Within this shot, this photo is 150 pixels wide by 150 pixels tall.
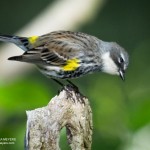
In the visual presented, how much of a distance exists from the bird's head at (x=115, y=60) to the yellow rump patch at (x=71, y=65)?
0.98 ft

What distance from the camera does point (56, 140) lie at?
102 inches

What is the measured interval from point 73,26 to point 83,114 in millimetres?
3679

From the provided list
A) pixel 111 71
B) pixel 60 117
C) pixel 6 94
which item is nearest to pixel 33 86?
pixel 6 94

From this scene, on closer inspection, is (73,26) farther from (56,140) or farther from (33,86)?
(56,140)

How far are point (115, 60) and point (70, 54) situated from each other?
43 centimetres

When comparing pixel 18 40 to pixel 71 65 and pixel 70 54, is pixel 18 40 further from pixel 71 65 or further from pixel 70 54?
pixel 71 65

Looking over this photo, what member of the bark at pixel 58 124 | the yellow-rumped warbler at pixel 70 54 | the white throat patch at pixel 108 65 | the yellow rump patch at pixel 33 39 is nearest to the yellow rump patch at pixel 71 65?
the yellow-rumped warbler at pixel 70 54

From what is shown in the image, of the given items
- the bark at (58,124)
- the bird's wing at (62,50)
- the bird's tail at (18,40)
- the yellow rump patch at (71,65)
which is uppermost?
Answer: the bird's tail at (18,40)

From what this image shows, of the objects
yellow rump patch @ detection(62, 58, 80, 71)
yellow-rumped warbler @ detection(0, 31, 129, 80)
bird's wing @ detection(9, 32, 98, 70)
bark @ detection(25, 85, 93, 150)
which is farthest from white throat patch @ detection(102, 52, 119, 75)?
bark @ detection(25, 85, 93, 150)

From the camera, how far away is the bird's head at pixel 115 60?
5.32m

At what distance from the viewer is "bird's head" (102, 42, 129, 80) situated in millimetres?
5316

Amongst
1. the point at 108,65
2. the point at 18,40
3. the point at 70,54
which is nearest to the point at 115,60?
the point at 108,65

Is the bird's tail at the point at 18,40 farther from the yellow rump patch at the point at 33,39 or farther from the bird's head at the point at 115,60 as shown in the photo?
the bird's head at the point at 115,60

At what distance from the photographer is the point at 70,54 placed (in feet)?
18.1
